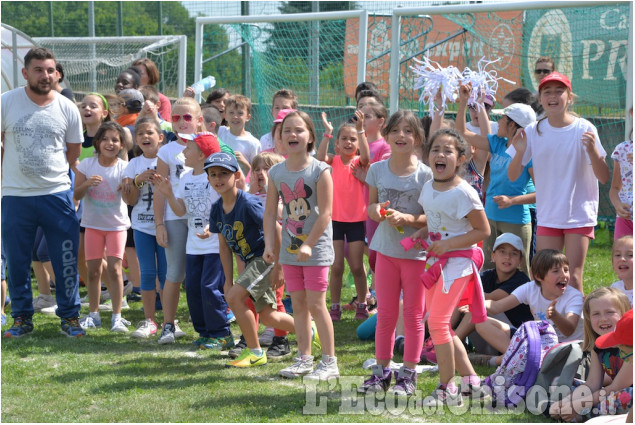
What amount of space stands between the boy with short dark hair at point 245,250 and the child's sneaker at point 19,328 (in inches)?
79.8

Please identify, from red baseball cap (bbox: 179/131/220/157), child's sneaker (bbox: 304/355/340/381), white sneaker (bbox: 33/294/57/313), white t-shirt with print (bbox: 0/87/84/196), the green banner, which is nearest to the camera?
child's sneaker (bbox: 304/355/340/381)

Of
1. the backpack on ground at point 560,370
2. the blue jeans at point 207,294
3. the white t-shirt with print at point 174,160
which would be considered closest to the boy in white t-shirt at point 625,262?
the backpack on ground at point 560,370

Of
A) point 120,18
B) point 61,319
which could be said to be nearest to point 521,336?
point 61,319

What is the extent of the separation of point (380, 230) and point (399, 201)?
0.78ft

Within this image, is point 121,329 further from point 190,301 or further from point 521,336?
point 521,336

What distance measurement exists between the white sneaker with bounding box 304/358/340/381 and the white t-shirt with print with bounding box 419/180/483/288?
1.07 m

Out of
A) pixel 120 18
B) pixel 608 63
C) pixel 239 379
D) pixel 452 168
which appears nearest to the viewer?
pixel 452 168

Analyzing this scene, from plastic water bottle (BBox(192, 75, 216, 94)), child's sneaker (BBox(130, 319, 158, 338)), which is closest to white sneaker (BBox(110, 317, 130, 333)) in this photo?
child's sneaker (BBox(130, 319, 158, 338))

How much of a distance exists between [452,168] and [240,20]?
8.03 meters

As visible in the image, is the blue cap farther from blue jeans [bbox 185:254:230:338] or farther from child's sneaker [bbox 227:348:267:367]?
child's sneaker [bbox 227:348:267:367]

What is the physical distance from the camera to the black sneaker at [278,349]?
6492mm

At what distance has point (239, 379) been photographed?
589 centimetres

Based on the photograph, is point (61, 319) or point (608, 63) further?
point (608, 63)

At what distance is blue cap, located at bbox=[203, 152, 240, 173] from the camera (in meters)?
6.18
